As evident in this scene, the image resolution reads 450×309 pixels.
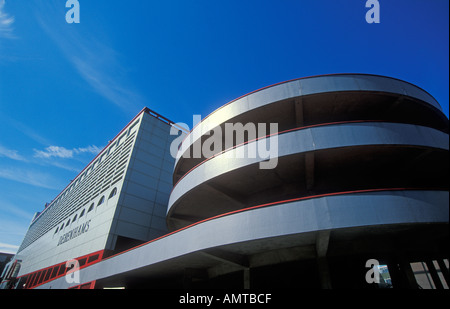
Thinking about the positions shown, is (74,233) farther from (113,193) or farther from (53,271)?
(113,193)

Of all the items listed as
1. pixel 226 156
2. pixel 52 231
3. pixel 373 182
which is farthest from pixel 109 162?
pixel 373 182

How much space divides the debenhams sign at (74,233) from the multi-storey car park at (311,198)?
6026 millimetres

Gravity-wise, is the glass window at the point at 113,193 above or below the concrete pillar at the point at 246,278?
above

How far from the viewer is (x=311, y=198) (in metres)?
8.60

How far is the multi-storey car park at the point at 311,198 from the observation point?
8414 mm

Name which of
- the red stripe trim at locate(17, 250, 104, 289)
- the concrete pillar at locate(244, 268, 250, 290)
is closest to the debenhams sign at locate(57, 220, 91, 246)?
the red stripe trim at locate(17, 250, 104, 289)

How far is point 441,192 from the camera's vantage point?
832 centimetres

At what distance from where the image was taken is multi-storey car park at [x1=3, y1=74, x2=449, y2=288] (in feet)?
27.6

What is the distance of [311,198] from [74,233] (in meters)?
27.0

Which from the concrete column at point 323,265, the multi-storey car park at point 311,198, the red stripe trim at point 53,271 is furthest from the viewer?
the red stripe trim at point 53,271

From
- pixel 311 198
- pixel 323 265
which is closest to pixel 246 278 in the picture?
pixel 323 265

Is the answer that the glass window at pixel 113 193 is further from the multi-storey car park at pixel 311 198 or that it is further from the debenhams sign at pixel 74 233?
the multi-storey car park at pixel 311 198

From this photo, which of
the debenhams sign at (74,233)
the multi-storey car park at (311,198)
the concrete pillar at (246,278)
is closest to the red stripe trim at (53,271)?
the multi-storey car park at (311,198)
